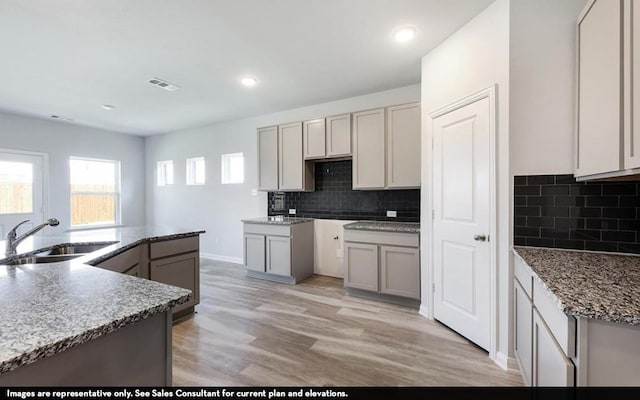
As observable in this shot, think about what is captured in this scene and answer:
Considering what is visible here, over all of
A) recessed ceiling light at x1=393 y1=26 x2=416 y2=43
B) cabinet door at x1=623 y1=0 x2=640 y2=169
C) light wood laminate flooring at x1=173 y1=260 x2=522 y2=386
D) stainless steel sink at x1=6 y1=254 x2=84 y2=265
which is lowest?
light wood laminate flooring at x1=173 y1=260 x2=522 y2=386

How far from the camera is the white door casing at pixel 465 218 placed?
2133 mm

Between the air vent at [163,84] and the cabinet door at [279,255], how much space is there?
7.70ft

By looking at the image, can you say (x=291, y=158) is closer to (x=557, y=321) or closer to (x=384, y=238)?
(x=384, y=238)

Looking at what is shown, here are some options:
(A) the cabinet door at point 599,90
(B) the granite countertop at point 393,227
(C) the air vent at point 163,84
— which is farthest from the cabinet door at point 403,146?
(C) the air vent at point 163,84

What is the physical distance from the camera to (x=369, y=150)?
3590mm

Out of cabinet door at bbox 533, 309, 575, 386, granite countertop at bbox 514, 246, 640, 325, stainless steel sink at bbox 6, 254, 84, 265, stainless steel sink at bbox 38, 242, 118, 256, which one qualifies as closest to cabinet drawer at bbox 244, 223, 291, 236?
stainless steel sink at bbox 38, 242, 118, 256

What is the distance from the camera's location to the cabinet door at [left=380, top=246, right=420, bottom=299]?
9.90 ft

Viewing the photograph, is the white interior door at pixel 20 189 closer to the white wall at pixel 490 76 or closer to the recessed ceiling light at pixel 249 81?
the recessed ceiling light at pixel 249 81

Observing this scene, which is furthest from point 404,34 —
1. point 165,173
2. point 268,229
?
point 165,173

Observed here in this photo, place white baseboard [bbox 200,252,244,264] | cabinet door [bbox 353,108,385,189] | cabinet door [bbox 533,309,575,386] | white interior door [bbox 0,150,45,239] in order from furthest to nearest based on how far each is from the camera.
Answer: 1. white baseboard [bbox 200,252,244,264]
2. white interior door [bbox 0,150,45,239]
3. cabinet door [bbox 353,108,385,189]
4. cabinet door [bbox 533,309,575,386]

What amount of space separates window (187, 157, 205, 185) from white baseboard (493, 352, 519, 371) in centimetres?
540

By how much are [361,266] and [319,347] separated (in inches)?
48.5

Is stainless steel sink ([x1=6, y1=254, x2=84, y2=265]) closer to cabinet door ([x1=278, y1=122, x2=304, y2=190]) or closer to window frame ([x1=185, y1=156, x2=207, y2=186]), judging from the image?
cabinet door ([x1=278, y1=122, x2=304, y2=190])

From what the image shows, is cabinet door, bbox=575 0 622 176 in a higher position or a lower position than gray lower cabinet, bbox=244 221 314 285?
higher
